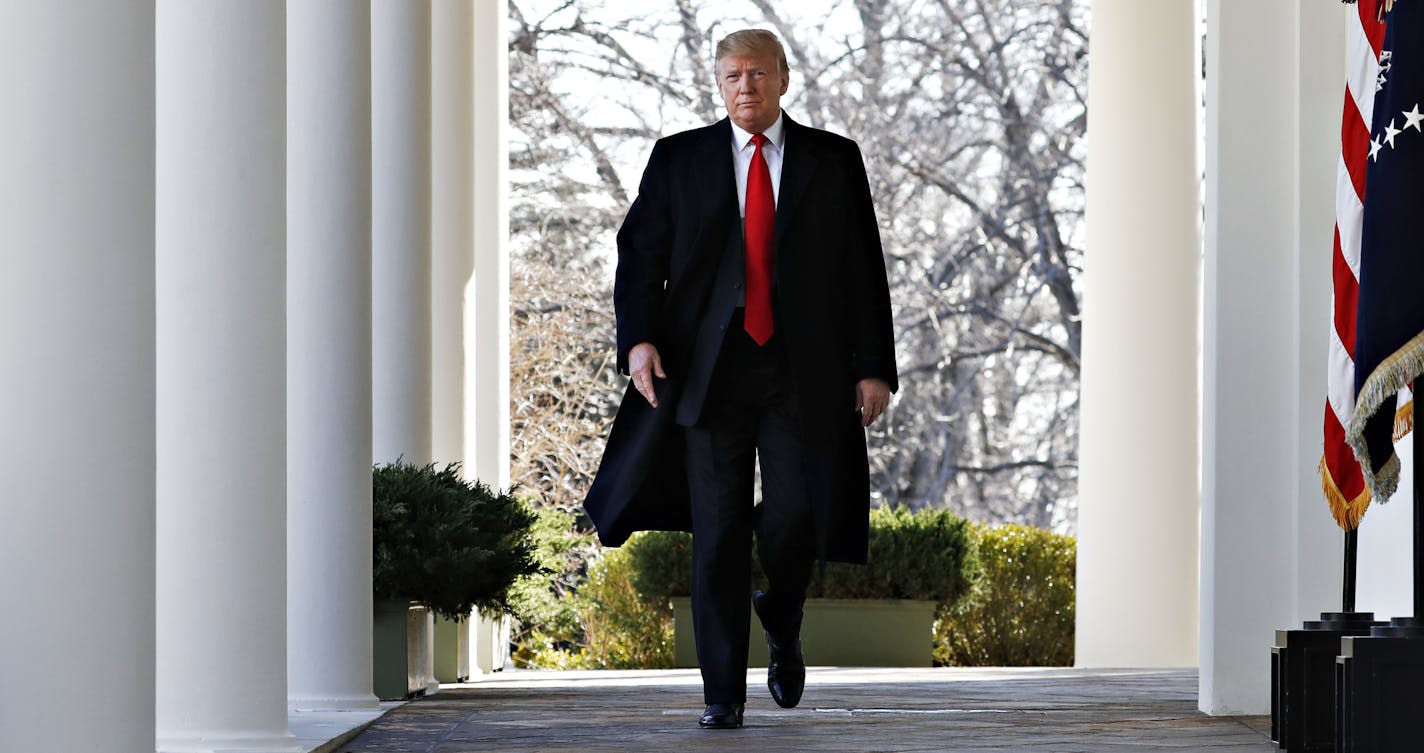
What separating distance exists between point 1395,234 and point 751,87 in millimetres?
2215

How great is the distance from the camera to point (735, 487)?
20.4 feet

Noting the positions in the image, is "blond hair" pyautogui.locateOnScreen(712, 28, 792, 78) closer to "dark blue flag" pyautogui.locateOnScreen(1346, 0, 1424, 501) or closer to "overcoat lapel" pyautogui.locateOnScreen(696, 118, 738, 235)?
"overcoat lapel" pyautogui.locateOnScreen(696, 118, 738, 235)

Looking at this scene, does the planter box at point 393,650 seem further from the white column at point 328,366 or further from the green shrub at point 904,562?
the green shrub at point 904,562

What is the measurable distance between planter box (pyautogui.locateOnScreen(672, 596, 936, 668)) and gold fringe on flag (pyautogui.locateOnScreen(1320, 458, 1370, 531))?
7237mm

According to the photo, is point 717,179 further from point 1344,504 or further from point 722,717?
point 1344,504

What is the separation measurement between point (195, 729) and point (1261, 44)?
4.11 m

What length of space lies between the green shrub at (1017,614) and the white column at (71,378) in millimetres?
11965

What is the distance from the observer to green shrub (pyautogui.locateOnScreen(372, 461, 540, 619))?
24.8 feet

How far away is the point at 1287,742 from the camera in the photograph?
17.7 feet

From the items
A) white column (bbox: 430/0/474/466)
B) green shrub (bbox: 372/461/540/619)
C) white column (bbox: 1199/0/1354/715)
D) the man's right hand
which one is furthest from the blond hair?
white column (bbox: 430/0/474/466)

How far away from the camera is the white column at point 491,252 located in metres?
11.5

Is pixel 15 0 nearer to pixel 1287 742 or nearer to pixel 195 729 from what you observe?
pixel 195 729

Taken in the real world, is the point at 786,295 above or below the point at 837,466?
above

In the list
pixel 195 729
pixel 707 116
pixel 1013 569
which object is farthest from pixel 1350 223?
pixel 707 116
